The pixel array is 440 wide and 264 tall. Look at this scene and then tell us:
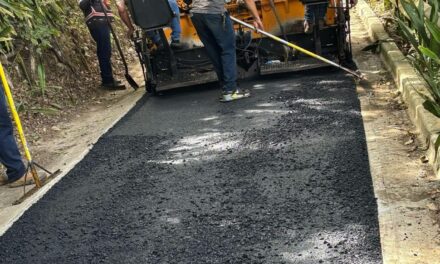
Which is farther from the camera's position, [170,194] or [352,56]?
[352,56]

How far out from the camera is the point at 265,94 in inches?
238

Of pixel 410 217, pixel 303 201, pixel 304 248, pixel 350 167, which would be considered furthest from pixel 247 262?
pixel 350 167

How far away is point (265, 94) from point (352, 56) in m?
1.65

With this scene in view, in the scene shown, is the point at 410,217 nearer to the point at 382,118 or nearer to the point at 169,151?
the point at 382,118

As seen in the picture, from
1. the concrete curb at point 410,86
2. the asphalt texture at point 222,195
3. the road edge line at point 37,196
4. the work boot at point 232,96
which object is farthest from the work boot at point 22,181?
the concrete curb at point 410,86

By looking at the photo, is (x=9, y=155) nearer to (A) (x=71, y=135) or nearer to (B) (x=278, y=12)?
(A) (x=71, y=135)

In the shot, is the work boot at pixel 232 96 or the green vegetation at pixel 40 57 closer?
the work boot at pixel 232 96

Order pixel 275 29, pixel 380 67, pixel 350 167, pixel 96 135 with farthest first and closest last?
1. pixel 275 29
2. pixel 380 67
3. pixel 96 135
4. pixel 350 167

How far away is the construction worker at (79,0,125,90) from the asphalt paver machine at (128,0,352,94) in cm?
82

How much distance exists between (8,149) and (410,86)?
3525 millimetres

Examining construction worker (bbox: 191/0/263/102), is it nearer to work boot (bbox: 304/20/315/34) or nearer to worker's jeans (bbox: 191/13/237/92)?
worker's jeans (bbox: 191/13/237/92)

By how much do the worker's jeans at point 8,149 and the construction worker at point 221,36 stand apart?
2304mm

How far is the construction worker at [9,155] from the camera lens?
459cm

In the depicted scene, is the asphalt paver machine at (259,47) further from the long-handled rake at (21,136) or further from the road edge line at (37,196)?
the long-handled rake at (21,136)
